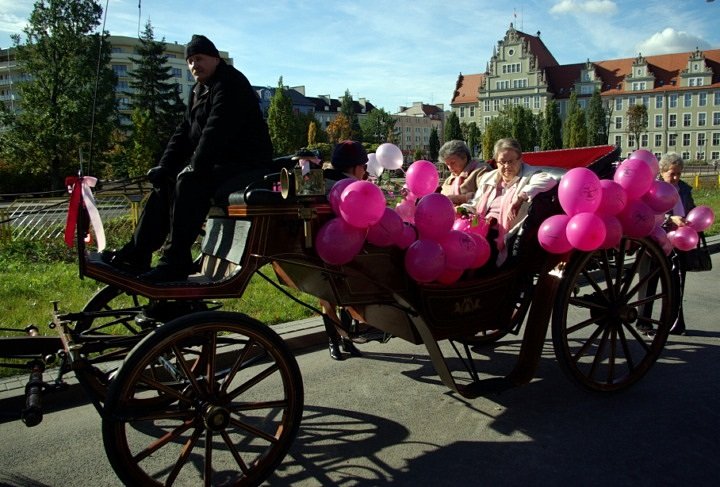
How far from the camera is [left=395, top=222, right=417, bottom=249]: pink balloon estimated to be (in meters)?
3.23

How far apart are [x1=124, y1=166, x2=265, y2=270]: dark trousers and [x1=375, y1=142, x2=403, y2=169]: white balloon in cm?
175

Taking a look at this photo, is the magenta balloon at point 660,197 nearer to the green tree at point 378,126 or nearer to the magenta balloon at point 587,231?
the magenta balloon at point 587,231

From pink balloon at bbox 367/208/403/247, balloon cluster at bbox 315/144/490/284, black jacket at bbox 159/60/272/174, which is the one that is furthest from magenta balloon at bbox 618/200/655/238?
black jacket at bbox 159/60/272/174

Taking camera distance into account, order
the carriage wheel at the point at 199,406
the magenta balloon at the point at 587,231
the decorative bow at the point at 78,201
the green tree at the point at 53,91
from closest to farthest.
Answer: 1. the carriage wheel at the point at 199,406
2. the decorative bow at the point at 78,201
3. the magenta balloon at the point at 587,231
4. the green tree at the point at 53,91

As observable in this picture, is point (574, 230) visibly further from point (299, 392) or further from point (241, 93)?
point (241, 93)

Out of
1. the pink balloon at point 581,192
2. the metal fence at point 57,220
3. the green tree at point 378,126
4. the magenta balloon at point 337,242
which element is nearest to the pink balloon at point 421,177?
the pink balloon at point 581,192

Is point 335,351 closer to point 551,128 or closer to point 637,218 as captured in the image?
point 637,218

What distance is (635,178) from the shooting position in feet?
11.9

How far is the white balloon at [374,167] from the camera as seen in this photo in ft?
16.4

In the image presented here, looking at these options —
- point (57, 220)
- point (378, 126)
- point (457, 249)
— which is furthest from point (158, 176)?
point (378, 126)

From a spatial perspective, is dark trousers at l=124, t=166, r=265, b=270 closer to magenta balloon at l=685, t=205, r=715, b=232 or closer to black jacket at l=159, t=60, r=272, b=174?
black jacket at l=159, t=60, r=272, b=174

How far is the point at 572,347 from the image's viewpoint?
5.09 meters

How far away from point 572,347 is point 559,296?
174cm

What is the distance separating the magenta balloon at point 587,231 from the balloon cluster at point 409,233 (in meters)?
0.53
